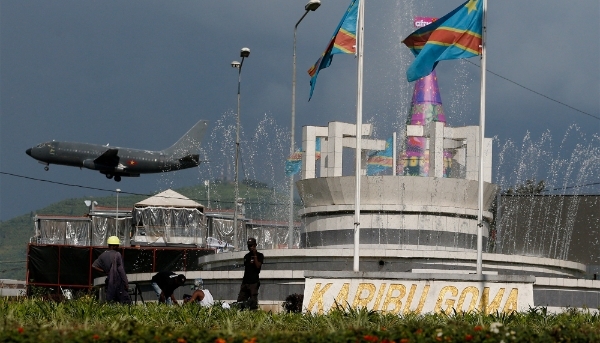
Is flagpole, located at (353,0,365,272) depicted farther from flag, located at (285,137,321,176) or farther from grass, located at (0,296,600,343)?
flag, located at (285,137,321,176)

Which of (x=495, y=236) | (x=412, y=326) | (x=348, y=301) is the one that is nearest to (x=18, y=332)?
(x=412, y=326)

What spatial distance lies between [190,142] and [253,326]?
206ft

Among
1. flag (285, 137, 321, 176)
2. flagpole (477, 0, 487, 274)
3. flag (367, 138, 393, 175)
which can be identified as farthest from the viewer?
flag (285, 137, 321, 176)

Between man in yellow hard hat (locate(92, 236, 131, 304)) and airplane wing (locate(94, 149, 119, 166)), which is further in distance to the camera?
airplane wing (locate(94, 149, 119, 166))

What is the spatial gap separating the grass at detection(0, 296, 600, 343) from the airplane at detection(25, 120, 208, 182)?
169 ft

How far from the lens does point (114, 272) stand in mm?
20812

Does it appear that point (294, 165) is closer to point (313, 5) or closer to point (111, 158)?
point (313, 5)

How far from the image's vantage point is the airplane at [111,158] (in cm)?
6975

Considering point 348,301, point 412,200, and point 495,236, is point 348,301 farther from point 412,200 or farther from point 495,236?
point 495,236

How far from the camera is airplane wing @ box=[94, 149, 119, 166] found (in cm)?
6900

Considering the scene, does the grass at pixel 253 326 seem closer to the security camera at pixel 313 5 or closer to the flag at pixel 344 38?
the flag at pixel 344 38

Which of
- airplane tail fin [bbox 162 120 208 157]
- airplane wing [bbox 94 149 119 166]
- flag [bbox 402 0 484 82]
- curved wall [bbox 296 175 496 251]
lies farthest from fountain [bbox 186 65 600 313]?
airplane tail fin [bbox 162 120 208 157]

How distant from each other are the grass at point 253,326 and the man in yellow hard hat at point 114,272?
6.87ft

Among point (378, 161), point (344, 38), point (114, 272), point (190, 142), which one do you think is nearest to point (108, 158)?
point (190, 142)
